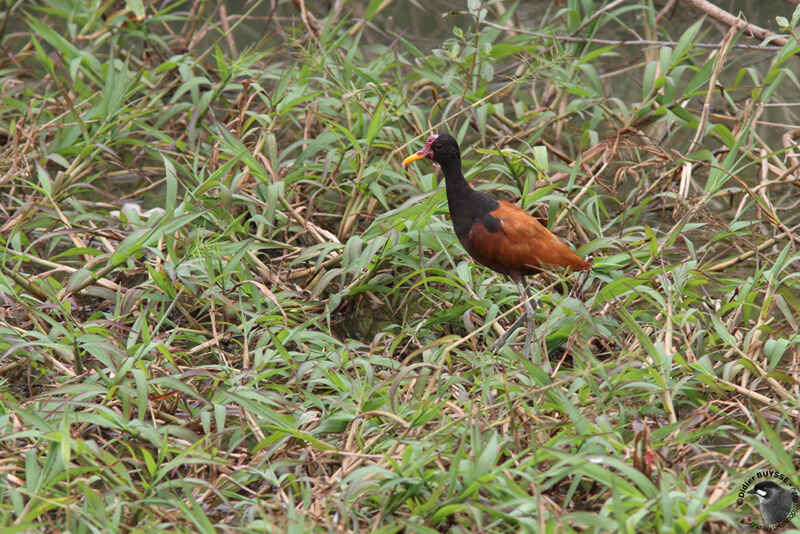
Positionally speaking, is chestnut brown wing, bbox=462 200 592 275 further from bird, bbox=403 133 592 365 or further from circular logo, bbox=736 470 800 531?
circular logo, bbox=736 470 800 531

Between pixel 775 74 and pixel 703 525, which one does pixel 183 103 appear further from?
pixel 703 525

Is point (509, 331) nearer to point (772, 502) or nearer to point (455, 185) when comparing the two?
point (455, 185)

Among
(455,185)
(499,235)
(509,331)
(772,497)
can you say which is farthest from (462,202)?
A: (772,497)

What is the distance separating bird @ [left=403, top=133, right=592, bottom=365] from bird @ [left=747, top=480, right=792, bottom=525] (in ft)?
4.10

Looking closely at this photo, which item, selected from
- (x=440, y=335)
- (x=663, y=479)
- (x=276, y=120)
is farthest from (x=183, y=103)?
(x=663, y=479)

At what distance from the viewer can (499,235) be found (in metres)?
4.11

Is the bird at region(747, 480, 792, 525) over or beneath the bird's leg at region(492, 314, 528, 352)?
over

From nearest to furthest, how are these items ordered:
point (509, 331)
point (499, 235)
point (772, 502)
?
1. point (772, 502)
2. point (499, 235)
3. point (509, 331)

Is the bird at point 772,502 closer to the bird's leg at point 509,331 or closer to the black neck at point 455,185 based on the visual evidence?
the bird's leg at point 509,331

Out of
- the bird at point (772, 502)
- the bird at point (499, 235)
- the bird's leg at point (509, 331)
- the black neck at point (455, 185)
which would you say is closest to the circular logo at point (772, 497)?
the bird at point (772, 502)

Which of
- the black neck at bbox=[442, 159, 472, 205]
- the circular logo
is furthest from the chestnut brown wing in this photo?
the circular logo

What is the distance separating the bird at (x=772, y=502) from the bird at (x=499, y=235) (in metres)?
1.25

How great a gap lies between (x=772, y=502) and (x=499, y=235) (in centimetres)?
160

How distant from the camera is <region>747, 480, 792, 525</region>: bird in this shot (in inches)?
117
